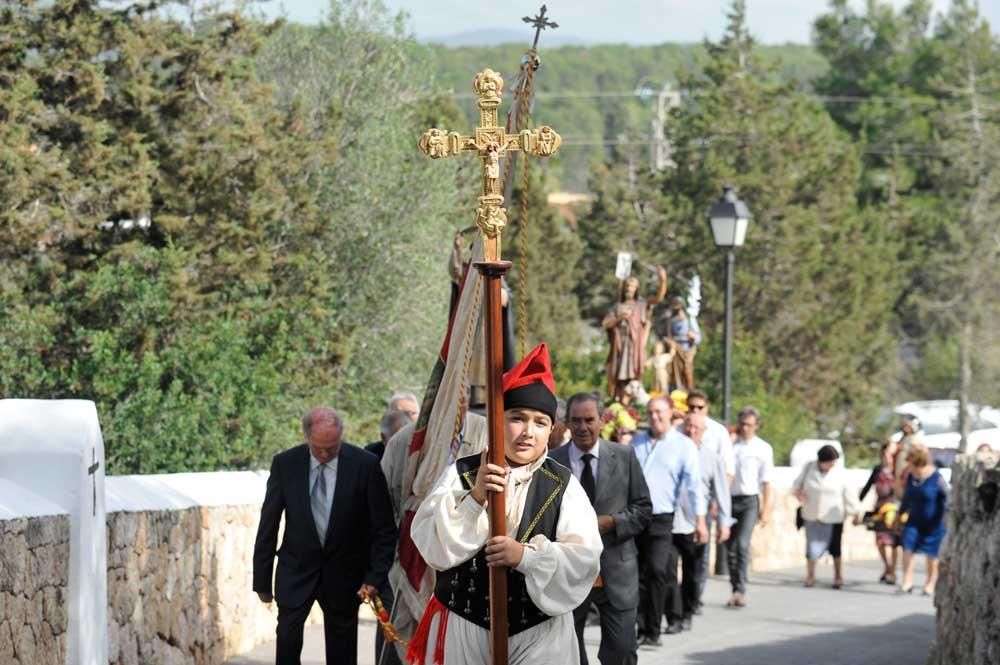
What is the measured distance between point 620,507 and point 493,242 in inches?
156

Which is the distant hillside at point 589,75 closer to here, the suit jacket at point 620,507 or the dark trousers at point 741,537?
the dark trousers at point 741,537

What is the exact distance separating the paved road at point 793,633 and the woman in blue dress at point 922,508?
17.9 inches

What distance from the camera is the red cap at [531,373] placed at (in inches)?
276

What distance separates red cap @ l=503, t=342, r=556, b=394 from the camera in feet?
23.0

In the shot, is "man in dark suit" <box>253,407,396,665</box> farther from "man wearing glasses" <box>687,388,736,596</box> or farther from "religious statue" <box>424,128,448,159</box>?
"man wearing glasses" <box>687,388,736,596</box>

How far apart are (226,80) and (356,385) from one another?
17.4 feet

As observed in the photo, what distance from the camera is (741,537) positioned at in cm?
1780

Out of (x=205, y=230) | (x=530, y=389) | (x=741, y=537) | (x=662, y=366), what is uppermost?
(x=205, y=230)

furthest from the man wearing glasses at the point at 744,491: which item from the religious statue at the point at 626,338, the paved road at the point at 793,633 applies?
the religious statue at the point at 626,338

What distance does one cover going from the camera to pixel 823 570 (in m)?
22.8

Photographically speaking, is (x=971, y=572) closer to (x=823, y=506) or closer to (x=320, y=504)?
(x=320, y=504)

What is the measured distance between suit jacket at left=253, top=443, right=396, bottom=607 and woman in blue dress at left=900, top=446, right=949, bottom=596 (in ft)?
33.8

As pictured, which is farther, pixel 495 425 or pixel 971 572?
pixel 971 572

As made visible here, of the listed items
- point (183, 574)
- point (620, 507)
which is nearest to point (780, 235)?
point (183, 574)
